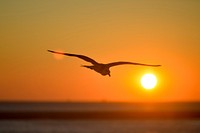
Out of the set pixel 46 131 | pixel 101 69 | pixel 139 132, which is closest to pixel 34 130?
pixel 46 131

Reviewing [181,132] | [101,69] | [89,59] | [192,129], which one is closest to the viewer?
[89,59]

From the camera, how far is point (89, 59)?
27.1 meters

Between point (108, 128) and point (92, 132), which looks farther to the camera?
point (108, 128)

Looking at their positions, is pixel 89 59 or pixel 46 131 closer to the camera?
pixel 89 59

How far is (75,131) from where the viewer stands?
4309cm

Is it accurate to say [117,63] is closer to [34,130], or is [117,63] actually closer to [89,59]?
[89,59]

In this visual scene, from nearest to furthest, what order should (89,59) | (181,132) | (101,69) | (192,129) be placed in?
(89,59), (101,69), (181,132), (192,129)

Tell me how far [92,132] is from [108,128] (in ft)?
13.1

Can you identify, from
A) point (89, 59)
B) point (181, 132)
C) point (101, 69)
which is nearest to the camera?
point (89, 59)

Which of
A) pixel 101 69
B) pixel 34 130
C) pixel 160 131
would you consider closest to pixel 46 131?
pixel 34 130

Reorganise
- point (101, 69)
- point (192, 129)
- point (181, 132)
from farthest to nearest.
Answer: point (192, 129) → point (181, 132) → point (101, 69)

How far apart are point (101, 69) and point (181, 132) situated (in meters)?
14.7

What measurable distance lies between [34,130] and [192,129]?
39.5 feet

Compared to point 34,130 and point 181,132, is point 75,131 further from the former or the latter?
point 181,132
